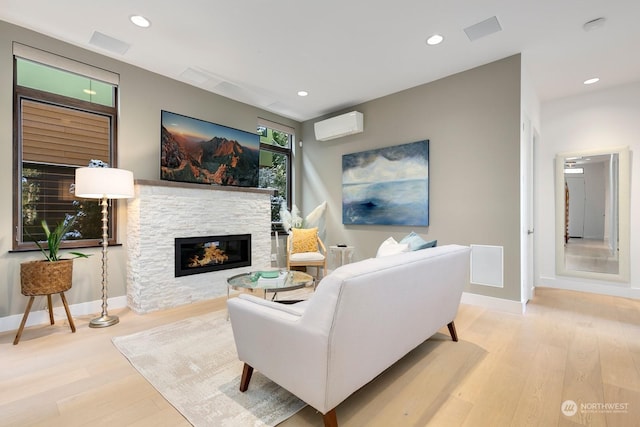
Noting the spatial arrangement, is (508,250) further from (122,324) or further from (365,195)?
(122,324)

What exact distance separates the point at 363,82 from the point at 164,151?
9.14ft

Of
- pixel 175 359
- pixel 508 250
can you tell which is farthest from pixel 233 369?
pixel 508 250

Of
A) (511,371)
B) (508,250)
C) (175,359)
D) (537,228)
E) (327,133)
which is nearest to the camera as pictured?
(511,371)

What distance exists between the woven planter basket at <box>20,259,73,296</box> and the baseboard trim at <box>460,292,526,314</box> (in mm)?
4385

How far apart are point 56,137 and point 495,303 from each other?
5261mm

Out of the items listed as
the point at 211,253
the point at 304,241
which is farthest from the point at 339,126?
the point at 211,253

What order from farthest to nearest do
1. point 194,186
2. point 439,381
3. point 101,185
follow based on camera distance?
point 194,186, point 101,185, point 439,381

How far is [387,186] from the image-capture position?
435 centimetres

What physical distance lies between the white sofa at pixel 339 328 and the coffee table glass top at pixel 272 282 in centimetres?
82

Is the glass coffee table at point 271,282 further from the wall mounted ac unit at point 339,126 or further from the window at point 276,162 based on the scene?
the wall mounted ac unit at point 339,126

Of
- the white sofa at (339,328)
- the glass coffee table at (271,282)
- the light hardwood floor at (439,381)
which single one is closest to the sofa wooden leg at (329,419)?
the white sofa at (339,328)

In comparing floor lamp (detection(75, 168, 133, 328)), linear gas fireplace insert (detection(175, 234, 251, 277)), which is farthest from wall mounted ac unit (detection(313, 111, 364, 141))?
floor lamp (detection(75, 168, 133, 328))

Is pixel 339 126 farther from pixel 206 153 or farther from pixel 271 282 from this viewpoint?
pixel 271 282

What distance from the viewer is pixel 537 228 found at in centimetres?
453
